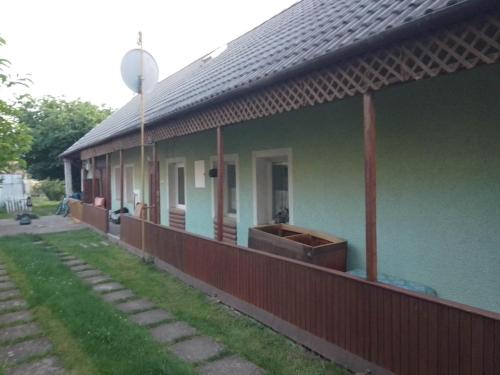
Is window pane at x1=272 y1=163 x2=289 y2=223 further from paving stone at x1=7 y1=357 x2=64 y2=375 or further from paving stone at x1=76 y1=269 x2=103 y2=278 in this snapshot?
paving stone at x1=7 y1=357 x2=64 y2=375

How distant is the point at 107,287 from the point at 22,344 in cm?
200

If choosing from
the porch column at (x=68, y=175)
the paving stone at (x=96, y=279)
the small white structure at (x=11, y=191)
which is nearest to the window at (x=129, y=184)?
the paving stone at (x=96, y=279)

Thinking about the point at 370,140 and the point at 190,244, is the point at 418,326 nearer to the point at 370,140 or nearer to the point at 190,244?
the point at 370,140

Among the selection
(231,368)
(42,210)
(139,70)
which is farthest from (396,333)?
(42,210)

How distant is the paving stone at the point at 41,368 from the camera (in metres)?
3.44

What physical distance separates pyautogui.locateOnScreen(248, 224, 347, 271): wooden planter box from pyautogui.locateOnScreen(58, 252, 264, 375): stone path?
54.3 inches

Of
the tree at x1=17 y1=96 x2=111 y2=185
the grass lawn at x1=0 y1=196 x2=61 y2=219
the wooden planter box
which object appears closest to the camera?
the wooden planter box

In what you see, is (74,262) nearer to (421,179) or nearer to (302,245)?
(302,245)

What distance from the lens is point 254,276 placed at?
15.1 ft

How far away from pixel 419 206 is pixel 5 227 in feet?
47.4

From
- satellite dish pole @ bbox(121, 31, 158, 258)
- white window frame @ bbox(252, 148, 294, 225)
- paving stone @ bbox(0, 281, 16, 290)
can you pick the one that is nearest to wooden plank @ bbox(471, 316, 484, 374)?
white window frame @ bbox(252, 148, 294, 225)

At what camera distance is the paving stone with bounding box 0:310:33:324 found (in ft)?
15.5

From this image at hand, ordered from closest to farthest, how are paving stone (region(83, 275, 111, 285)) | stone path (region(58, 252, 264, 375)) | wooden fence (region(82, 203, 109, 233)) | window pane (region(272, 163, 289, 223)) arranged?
stone path (region(58, 252, 264, 375)) < paving stone (region(83, 275, 111, 285)) < window pane (region(272, 163, 289, 223)) < wooden fence (region(82, 203, 109, 233))

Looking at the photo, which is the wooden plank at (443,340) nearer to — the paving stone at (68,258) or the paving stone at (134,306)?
the paving stone at (134,306)
